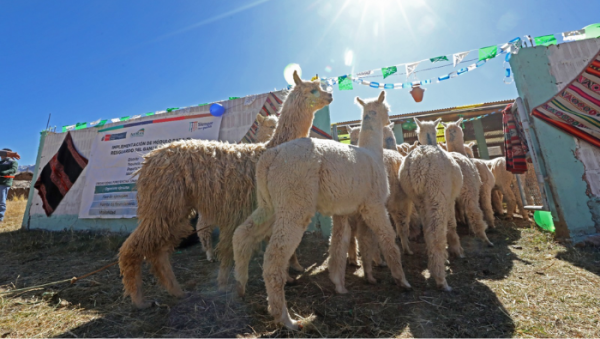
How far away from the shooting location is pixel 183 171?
290 cm

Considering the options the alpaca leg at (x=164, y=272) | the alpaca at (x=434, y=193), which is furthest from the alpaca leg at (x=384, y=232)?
the alpaca leg at (x=164, y=272)

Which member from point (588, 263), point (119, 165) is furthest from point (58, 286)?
point (588, 263)

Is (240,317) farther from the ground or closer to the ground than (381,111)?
closer to the ground

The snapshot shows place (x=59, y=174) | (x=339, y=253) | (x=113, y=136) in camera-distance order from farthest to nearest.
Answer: (x=59, y=174) < (x=113, y=136) < (x=339, y=253)

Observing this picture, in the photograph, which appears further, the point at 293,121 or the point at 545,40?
the point at 545,40

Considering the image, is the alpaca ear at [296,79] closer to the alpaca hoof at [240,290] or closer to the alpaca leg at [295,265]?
the alpaca leg at [295,265]

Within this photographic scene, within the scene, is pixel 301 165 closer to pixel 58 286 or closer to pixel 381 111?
pixel 381 111

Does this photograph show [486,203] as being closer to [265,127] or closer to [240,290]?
[265,127]

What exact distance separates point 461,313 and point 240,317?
2046mm

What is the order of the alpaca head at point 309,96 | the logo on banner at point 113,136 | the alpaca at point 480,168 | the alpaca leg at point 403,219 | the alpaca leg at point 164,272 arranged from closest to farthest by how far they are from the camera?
the alpaca leg at point 164,272 < the alpaca head at point 309,96 < the alpaca leg at point 403,219 < the alpaca at point 480,168 < the logo on banner at point 113,136

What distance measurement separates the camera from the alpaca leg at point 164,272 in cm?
289

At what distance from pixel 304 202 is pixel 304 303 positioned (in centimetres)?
116

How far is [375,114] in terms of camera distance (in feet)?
12.5

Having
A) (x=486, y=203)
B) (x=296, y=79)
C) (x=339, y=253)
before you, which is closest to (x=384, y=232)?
(x=339, y=253)
